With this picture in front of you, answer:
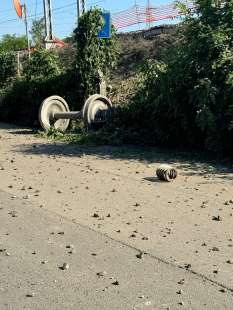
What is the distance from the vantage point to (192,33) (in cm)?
1138

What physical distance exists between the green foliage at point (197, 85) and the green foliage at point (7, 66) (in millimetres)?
10404

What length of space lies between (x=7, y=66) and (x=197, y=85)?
42.4 ft

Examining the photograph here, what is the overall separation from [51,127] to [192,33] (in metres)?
5.25

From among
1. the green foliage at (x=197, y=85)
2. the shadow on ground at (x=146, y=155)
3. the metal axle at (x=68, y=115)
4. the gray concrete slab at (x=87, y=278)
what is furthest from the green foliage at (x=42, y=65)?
the gray concrete slab at (x=87, y=278)

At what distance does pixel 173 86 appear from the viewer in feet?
38.1

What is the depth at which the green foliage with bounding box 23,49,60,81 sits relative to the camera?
18.7m

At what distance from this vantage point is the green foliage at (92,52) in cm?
1628

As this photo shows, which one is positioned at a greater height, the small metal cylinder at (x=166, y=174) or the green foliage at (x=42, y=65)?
the green foliage at (x=42, y=65)

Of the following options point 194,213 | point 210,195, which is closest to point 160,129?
point 210,195

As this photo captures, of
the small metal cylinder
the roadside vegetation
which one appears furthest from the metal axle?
the small metal cylinder

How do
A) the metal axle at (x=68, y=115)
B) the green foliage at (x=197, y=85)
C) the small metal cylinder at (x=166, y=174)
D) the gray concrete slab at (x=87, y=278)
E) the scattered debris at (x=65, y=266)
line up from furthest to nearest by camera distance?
the metal axle at (x=68, y=115) < the green foliage at (x=197, y=85) < the small metal cylinder at (x=166, y=174) < the scattered debris at (x=65, y=266) < the gray concrete slab at (x=87, y=278)

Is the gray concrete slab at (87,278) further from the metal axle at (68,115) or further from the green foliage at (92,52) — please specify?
the green foliage at (92,52)

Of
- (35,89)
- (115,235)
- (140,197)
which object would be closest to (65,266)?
(115,235)

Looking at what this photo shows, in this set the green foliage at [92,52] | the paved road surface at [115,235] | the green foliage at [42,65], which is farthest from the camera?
the green foliage at [42,65]
